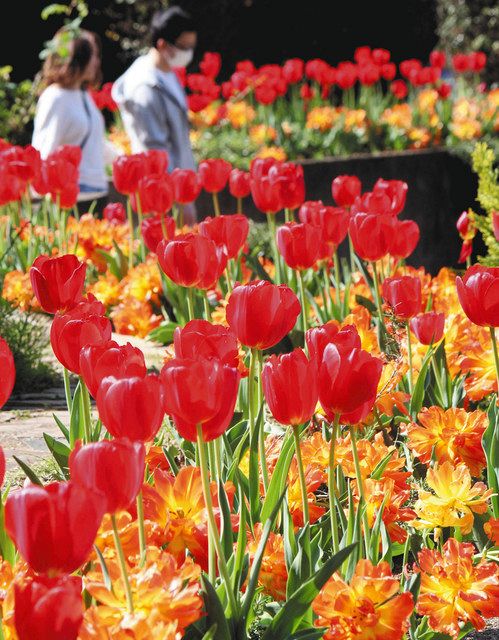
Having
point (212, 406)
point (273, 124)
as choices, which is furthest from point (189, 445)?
point (273, 124)

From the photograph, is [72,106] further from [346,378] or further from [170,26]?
[346,378]

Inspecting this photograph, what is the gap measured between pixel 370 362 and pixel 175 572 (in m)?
0.43

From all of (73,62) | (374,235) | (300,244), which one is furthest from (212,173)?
(73,62)

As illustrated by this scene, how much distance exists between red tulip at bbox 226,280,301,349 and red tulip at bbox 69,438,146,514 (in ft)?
1.77

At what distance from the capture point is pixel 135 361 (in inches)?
66.0

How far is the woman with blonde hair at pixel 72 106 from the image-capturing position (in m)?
6.66

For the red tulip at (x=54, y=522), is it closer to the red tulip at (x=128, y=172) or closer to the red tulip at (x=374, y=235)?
the red tulip at (x=374, y=235)

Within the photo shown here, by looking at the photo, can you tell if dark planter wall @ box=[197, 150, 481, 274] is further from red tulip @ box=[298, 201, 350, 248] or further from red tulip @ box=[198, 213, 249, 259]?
red tulip @ box=[198, 213, 249, 259]

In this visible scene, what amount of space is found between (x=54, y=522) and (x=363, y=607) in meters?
0.58

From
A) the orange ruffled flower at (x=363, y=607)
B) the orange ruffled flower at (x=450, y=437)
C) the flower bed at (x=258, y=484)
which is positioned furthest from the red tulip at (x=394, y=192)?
the orange ruffled flower at (x=363, y=607)

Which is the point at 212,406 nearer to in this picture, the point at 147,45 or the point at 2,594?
the point at 2,594

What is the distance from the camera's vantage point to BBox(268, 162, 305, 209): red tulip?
3693mm

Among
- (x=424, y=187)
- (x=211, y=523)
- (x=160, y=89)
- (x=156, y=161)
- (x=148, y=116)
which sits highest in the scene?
(x=160, y=89)

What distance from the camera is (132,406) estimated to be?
151 cm
